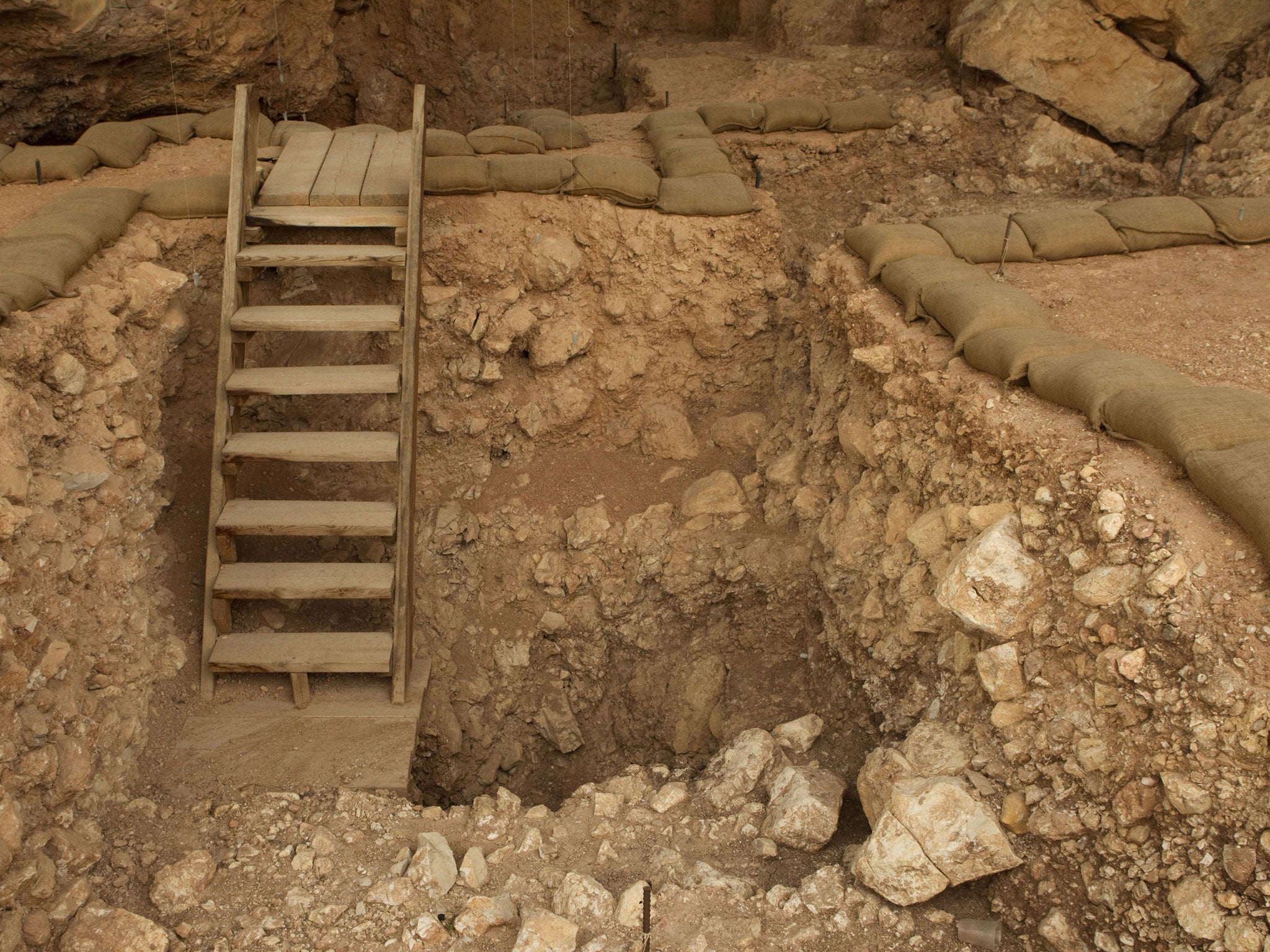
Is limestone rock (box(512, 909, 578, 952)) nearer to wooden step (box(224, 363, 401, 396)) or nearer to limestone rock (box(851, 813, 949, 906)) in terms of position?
limestone rock (box(851, 813, 949, 906))

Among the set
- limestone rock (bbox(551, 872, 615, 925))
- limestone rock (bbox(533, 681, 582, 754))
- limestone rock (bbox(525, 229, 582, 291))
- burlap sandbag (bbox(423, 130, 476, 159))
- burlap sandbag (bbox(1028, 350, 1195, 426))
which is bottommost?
limestone rock (bbox(533, 681, 582, 754))

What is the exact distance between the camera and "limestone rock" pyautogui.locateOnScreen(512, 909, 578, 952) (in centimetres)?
328

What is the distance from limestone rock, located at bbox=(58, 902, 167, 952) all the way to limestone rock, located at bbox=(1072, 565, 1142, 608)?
3348 mm

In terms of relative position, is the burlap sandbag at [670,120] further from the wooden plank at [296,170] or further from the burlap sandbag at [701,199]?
the wooden plank at [296,170]

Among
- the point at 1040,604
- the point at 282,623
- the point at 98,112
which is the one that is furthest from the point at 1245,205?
the point at 98,112

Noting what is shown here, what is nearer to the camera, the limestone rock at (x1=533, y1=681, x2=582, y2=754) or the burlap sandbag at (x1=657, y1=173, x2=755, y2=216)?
the limestone rock at (x1=533, y1=681, x2=582, y2=754)

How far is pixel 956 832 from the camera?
335 cm

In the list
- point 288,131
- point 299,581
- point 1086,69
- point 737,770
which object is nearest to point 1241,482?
point 737,770

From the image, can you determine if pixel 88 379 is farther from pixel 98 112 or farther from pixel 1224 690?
pixel 1224 690

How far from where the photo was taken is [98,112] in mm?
6883

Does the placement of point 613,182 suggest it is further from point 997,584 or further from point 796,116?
point 997,584

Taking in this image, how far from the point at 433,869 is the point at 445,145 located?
14.4 ft

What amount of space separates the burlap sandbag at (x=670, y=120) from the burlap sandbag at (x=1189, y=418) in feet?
13.7

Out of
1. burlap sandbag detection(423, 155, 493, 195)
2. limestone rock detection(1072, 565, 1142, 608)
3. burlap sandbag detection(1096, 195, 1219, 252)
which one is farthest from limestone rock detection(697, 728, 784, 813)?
burlap sandbag detection(1096, 195, 1219, 252)
